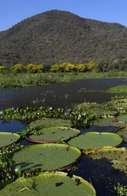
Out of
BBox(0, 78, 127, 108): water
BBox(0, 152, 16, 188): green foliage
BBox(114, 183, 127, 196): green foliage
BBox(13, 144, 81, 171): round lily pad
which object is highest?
BBox(13, 144, 81, 171): round lily pad

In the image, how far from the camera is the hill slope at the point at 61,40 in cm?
11775

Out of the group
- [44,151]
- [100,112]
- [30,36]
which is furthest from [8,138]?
[30,36]

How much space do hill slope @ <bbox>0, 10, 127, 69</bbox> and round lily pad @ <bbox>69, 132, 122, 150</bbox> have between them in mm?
81003

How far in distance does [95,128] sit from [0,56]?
8623 cm

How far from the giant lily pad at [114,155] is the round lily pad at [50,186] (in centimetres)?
165

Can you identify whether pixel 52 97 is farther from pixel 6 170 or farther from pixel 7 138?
pixel 6 170

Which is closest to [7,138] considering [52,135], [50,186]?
[52,135]

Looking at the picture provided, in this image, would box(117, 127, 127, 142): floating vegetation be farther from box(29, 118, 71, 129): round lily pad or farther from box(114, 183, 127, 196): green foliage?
box(114, 183, 127, 196): green foliage

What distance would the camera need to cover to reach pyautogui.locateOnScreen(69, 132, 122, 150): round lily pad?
10.3 metres

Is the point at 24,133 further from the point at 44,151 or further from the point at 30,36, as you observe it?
the point at 30,36

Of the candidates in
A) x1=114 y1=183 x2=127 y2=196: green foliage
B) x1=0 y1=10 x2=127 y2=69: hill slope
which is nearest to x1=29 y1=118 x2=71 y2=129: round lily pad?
x1=114 y1=183 x2=127 y2=196: green foliage

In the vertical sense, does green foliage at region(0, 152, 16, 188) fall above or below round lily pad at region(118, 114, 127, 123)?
below

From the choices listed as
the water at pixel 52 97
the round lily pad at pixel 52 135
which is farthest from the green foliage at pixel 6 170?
the water at pixel 52 97

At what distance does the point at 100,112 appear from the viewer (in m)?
16.2
